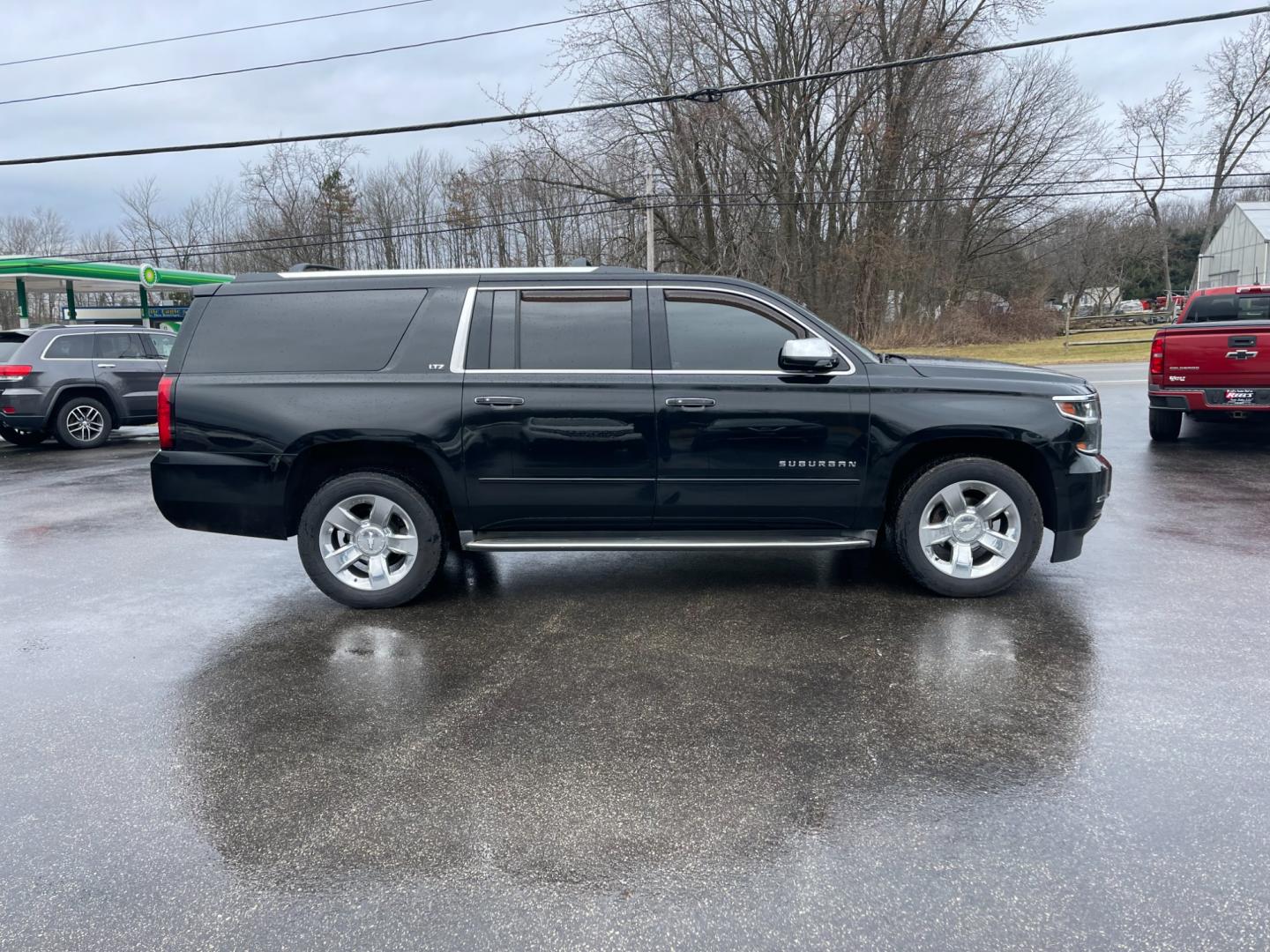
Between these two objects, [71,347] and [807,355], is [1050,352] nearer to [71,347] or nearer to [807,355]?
[71,347]

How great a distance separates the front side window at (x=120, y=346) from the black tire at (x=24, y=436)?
1.48 metres

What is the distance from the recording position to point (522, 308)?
17.7 ft

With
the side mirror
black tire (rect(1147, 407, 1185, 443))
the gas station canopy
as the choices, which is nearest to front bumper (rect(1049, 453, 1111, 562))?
the side mirror

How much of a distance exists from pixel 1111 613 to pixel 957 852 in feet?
9.47

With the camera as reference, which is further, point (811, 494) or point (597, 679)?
point (811, 494)

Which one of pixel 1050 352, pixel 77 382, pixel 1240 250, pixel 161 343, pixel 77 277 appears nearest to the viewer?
pixel 77 382

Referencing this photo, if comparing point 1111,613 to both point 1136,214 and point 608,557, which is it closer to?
point 608,557

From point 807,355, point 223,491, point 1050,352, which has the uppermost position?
point 1050,352

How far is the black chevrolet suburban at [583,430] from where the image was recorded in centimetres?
526

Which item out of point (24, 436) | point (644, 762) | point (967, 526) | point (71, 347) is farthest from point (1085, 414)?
point (24, 436)

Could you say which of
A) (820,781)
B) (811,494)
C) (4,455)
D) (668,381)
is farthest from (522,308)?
(4,455)

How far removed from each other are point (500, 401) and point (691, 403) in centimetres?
111

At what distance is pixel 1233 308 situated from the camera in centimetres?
1151

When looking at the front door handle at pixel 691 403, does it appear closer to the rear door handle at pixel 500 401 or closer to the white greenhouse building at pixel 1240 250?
the rear door handle at pixel 500 401
